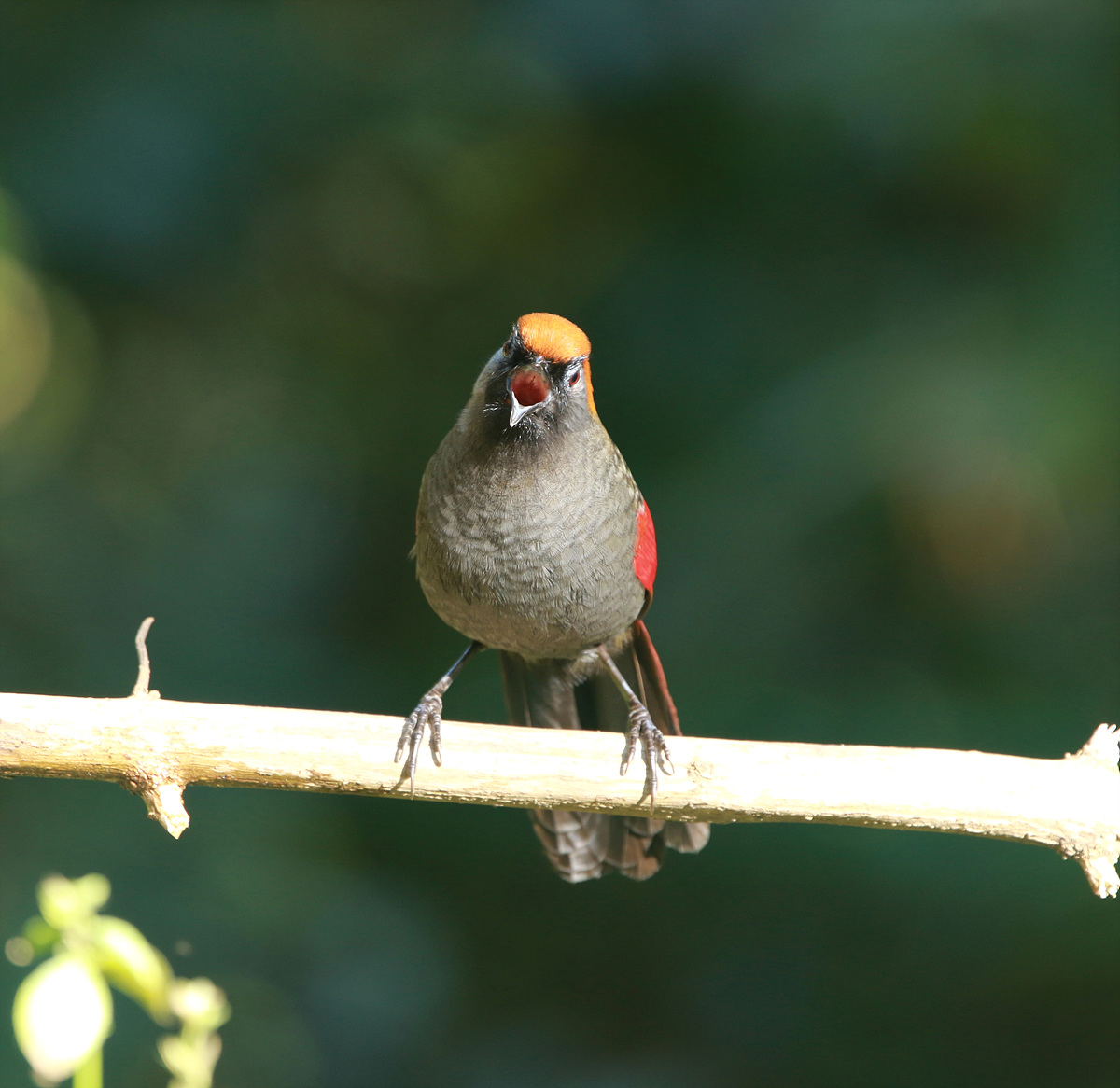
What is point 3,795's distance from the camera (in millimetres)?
4281

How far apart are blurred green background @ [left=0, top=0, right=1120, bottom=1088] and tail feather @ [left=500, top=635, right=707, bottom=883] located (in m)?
1.07

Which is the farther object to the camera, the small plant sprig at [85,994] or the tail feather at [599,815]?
the tail feather at [599,815]

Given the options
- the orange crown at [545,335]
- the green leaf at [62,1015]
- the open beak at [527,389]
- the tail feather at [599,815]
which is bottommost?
the green leaf at [62,1015]

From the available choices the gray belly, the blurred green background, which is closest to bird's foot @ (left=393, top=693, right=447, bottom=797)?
the gray belly

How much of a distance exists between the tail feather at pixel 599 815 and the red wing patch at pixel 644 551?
18 centimetres

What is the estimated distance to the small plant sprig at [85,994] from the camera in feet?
3.70

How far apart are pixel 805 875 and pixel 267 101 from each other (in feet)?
12.4

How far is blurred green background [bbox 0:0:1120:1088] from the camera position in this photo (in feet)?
13.5

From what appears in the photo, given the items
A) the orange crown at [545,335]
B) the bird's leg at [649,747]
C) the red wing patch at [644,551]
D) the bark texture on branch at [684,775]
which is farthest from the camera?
the red wing patch at [644,551]

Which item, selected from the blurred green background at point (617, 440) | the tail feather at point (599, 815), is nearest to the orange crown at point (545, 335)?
the tail feather at point (599, 815)

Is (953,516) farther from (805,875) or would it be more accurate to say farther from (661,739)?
(661,739)

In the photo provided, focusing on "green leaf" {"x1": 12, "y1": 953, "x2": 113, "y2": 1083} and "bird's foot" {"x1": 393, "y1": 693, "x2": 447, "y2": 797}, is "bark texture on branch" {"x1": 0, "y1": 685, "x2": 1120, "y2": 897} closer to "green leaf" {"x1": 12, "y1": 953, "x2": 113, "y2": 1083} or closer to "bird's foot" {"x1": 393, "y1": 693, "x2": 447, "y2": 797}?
"bird's foot" {"x1": 393, "y1": 693, "x2": 447, "y2": 797}

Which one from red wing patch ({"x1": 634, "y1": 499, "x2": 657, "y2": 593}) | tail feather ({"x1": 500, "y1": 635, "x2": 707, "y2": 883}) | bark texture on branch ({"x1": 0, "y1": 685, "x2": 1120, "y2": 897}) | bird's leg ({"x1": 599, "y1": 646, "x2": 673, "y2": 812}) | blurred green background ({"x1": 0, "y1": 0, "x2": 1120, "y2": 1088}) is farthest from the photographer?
blurred green background ({"x1": 0, "y1": 0, "x2": 1120, "y2": 1088})

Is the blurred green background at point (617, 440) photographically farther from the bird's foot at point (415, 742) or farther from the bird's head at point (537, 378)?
the bird's foot at point (415, 742)
